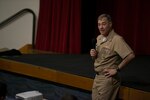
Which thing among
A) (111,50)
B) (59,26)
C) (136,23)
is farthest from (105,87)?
(59,26)

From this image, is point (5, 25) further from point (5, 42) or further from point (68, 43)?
point (68, 43)

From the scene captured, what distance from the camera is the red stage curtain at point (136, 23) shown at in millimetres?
4921

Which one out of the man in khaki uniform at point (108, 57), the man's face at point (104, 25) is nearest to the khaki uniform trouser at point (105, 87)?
the man in khaki uniform at point (108, 57)

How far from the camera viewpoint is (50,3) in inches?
212

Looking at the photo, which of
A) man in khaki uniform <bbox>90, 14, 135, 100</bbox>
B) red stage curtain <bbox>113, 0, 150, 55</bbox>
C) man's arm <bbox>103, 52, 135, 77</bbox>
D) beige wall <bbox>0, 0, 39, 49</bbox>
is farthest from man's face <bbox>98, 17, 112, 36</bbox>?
beige wall <bbox>0, 0, 39, 49</bbox>

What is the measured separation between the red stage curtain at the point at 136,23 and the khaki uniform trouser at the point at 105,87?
2.28 metres

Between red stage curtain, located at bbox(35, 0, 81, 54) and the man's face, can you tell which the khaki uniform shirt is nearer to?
the man's face

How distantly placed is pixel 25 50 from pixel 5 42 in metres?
0.79

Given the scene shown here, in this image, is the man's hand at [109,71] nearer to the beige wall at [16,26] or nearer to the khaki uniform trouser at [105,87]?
the khaki uniform trouser at [105,87]

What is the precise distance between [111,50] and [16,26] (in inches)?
145

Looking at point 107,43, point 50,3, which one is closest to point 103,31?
point 107,43

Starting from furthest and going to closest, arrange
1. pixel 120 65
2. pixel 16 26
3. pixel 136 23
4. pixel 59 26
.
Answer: pixel 16 26 < pixel 59 26 < pixel 136 23 < pixel 120 65

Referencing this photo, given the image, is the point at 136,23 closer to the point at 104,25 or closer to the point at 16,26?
the point at 16,26

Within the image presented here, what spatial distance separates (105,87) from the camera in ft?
8.92
